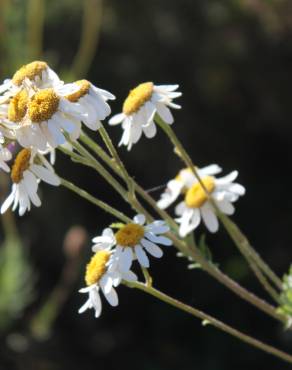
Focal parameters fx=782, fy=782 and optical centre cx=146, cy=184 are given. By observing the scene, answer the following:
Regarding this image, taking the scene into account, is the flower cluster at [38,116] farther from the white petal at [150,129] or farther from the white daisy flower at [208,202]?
the white daisy flower at [208,202]

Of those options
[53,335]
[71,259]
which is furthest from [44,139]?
[53,335]

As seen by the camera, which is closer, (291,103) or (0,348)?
(0,348)

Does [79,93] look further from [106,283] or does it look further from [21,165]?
[106,283]

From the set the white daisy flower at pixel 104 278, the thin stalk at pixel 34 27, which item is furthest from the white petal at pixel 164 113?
the thin stalk at pixel 34 27

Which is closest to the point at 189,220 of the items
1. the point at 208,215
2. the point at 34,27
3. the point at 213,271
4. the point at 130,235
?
the point at 208,215

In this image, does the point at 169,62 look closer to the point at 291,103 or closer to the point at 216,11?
the point at 216,11

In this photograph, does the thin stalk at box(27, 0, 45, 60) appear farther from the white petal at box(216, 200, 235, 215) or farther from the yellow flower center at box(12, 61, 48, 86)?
the yellow flower center at box(12, 61, 48, 86)

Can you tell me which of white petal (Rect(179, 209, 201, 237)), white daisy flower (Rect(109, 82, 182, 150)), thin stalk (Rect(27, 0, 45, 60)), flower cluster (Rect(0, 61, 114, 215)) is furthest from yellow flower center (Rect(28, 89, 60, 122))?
thin stalk (Rect(27, 0, 45, 60))
